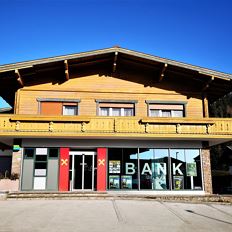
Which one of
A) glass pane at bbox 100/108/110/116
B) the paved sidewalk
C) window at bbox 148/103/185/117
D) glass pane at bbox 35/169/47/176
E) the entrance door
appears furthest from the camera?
window at bbox 148/103/185/117

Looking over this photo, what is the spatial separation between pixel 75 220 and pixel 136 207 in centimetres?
325

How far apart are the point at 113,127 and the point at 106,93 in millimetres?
2748

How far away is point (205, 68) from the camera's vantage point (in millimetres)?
16766

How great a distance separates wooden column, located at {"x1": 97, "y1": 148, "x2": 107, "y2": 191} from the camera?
15.7 meters

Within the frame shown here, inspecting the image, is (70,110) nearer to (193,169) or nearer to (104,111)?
(104,111)

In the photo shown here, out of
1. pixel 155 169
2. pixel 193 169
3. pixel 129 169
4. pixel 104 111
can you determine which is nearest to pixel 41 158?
pixel 104 111

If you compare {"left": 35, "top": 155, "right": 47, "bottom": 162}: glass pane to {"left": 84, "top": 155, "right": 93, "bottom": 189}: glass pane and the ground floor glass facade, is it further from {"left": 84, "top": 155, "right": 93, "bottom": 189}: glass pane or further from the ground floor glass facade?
the ground floor glass facade

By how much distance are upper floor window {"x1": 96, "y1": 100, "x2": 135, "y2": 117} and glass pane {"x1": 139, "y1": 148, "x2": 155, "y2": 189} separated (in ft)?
8.12

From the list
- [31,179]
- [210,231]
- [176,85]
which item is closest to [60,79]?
[31,179]

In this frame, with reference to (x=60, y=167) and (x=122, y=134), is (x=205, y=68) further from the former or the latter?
(x=60, y=167)

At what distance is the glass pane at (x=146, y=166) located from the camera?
16000mm

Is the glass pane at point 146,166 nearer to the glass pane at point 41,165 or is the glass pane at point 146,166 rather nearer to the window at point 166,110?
the window at point 166,110

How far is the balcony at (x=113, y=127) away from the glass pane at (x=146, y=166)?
1.27 m

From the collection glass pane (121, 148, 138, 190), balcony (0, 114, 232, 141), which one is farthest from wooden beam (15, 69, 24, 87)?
glass pane (121, 148, 138, 190)
